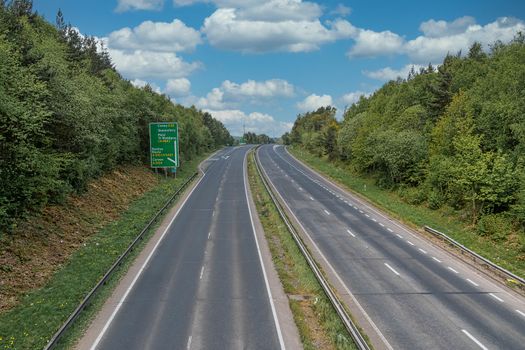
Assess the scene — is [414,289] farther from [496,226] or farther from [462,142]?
[462,142]

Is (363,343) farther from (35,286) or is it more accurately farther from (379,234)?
(379,234)

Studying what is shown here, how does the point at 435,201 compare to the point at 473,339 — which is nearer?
the point at 473,339

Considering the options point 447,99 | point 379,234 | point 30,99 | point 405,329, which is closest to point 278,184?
point 447,99

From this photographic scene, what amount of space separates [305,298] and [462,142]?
26500mm

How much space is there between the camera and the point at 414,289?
70.6ft

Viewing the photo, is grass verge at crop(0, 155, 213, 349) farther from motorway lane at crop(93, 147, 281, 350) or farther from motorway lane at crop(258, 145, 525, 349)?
motorway lane at crop(258, 145, 525, 349)

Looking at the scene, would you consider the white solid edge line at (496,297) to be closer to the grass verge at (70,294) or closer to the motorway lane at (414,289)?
the motorway lane at (414,289)

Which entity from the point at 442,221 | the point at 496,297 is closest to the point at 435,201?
the point at 442,221

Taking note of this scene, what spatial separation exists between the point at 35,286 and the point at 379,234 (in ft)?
74.7

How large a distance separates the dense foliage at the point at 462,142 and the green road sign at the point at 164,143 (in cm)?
2392

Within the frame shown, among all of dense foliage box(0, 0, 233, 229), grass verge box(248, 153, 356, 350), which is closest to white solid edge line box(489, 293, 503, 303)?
grass verge box(248, 153, 356, 350)

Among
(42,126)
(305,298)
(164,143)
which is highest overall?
(42,126)

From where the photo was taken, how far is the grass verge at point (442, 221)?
27.1 meters

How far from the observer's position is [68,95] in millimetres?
30484
